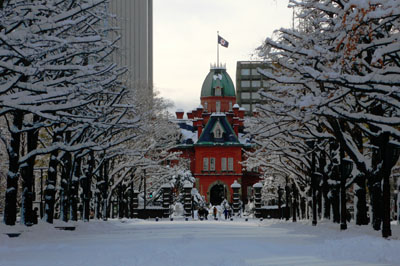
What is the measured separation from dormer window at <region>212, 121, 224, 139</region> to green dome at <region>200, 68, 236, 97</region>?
14644 millimetres

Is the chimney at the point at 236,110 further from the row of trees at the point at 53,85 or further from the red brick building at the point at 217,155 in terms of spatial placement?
the row of trees at the point at 53,85

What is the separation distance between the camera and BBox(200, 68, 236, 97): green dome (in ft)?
373

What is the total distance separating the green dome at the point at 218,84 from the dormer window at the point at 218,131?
48.0ft

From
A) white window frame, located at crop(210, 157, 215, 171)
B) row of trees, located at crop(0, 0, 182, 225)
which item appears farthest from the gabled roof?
row of trees, located at crop(0, 0, 182, 225)

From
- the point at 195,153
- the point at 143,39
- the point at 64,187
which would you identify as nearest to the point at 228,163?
the point at 195,153

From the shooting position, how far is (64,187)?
94.3 ft

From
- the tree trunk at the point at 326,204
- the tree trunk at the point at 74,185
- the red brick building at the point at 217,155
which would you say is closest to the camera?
the tree trunk at the point at 74,185

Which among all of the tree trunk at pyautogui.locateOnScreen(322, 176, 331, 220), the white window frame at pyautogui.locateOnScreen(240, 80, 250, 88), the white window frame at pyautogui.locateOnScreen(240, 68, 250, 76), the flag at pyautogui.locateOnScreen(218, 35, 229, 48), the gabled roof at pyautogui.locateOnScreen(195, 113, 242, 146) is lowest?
the tree trunk at pyautogui.locateOnScreen(322, 176, 331, 220)

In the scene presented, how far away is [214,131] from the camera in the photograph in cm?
9981

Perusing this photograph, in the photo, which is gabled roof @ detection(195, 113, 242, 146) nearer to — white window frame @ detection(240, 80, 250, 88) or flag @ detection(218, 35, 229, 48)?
flag @ detection(218, 35, 229, 48)

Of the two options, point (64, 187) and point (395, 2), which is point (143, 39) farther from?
point (395, 2)

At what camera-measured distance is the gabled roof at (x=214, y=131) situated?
325 ft

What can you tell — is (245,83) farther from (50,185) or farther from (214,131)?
(50,185)

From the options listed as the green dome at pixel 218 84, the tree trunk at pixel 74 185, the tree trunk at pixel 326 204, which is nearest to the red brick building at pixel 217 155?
the green dome at pixel 218 84
